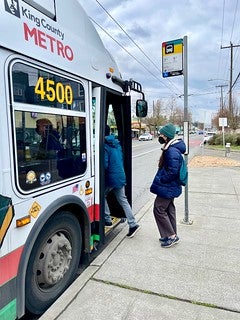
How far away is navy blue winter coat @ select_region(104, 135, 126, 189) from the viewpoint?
13.1 ft

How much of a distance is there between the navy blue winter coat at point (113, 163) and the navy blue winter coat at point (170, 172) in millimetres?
550

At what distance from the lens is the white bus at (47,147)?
208cm


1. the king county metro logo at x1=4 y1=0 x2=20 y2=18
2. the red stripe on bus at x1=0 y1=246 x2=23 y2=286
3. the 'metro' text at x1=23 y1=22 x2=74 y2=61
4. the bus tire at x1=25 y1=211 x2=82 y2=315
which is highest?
the king county metro logo at x1=4 y1=0 x2=20 y2=18

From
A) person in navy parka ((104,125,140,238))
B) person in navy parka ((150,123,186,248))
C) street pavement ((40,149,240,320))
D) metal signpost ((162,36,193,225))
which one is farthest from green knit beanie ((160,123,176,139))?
street pavement ((40,149,240,320))

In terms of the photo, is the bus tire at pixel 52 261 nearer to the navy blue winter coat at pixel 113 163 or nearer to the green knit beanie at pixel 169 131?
the navy blue winter coat at pixel 113 163

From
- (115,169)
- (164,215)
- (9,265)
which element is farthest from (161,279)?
(9,265)

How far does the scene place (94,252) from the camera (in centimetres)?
411

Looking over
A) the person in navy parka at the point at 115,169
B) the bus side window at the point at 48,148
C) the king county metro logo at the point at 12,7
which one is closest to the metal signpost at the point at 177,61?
the person in navy parka at the point at 115,169

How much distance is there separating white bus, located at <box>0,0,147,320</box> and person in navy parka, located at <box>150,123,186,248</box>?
89 centimetres

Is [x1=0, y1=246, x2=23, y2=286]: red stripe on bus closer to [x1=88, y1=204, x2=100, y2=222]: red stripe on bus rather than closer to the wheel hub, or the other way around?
the wheel hub

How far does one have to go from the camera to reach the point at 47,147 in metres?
2.61

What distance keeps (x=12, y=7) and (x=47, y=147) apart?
1.17 meters

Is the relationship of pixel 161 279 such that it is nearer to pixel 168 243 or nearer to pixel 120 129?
pixel 168 243

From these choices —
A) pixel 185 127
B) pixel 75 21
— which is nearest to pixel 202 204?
pixel 185 127
